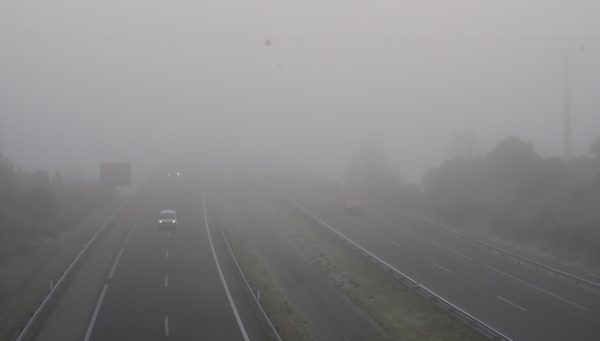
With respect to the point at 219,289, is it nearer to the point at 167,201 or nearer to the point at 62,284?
the point at 62,284

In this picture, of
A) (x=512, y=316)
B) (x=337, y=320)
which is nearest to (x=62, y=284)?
(x=337, y=320)

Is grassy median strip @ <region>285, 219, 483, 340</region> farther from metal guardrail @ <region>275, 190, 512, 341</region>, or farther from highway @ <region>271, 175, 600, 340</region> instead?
highway @ <region>271, 175, 600, 340</region>

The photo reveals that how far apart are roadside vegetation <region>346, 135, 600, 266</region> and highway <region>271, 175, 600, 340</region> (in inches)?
184

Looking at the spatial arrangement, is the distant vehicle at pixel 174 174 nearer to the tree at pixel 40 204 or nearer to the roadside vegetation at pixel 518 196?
the roadside vegetation at pixel 518 196

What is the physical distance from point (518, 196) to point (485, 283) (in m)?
22.9

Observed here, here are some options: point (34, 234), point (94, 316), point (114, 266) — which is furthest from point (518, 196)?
point (94, 316)

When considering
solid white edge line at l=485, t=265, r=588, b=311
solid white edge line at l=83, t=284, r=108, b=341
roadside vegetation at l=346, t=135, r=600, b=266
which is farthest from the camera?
roadside vegetation at l=346, t=135, r=600, b=266

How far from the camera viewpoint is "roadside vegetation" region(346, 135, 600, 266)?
34719 millimetres

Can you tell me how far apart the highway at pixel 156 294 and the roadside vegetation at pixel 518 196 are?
19551mm

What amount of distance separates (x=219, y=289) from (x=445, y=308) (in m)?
9.07

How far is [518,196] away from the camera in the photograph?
152 feet

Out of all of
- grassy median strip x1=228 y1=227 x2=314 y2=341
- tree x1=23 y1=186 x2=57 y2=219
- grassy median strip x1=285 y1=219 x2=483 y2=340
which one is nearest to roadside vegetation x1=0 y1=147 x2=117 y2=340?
tree x1=23 y1=186 x2=57 y2=219

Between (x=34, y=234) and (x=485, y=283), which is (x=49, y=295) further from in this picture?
(x=485, y=283)

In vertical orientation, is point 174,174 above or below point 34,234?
above
